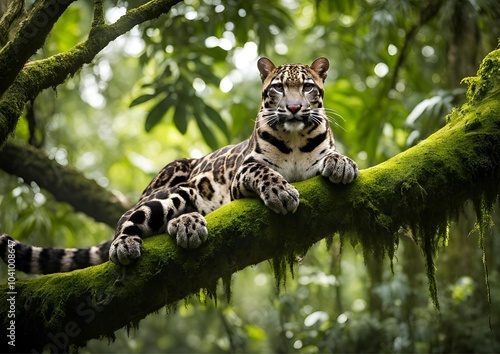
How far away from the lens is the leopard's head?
4621 millimetres

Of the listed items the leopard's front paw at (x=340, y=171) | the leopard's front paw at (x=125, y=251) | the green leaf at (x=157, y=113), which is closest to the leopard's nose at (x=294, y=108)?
the leopard's front paw at (x=340, y=171)

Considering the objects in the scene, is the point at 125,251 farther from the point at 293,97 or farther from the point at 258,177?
the point at 293,97

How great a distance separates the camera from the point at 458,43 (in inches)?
293

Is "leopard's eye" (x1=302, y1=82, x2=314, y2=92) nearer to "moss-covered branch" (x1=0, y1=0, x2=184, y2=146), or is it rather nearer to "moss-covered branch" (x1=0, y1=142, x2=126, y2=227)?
"moss-covered branch" (x1=0, y1=0, x2=184, y2=146)

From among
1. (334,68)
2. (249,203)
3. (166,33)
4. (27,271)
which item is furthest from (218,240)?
(334,68)

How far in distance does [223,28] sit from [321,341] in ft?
14.3

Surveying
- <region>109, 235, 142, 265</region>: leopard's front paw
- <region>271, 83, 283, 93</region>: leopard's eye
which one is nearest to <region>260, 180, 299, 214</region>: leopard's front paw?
<region>109, 235, 142, 265</region>: leopard's front paw

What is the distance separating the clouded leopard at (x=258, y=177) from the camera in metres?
3.95

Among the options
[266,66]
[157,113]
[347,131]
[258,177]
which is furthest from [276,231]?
[347,131]

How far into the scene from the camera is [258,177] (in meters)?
4.30

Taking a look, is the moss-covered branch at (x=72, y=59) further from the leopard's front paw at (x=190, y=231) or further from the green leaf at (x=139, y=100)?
the green leaf at (x=139, y=100)

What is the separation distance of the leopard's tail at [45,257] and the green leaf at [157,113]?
9.26ft

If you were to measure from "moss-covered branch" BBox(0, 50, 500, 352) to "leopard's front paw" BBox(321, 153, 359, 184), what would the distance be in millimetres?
65

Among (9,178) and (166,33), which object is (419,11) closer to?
(166,33)
